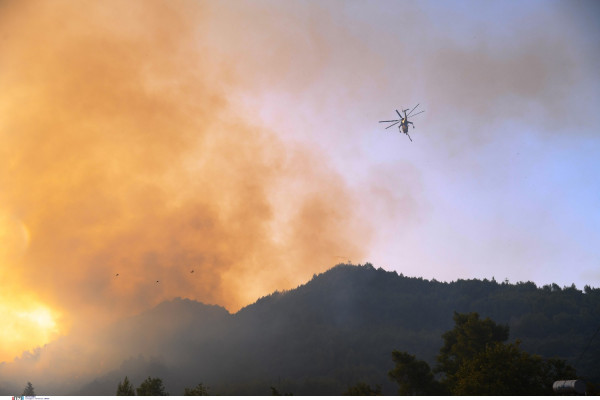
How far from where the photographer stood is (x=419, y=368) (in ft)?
297

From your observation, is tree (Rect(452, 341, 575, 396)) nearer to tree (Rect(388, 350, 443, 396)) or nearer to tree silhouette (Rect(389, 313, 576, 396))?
tree silhouette (Rect(389, 313, 576, 396))

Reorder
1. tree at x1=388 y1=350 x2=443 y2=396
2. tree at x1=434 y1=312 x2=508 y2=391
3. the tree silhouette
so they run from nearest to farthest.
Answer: the tree silhouette → tree at x1=388 y1=350 x2=443 y2=396 → tree at x1=434 y1=312 x2=508 y2=391

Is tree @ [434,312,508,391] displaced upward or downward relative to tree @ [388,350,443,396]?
upward

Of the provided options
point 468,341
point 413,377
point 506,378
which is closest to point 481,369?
point 506,378

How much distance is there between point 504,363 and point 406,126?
34344 mm

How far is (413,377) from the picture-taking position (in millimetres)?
89812

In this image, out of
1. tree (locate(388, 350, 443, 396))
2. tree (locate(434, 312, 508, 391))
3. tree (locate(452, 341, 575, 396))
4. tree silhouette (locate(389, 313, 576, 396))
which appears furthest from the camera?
tree (locate(434, 312, 508, 391))

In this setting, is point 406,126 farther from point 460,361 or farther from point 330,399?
point 460,361

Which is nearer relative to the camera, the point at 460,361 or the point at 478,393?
the point at 478,393

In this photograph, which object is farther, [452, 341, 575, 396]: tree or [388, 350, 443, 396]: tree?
[388, 350, 443, 396]: tree

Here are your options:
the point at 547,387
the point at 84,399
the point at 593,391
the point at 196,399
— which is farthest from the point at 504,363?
the point at 84,399

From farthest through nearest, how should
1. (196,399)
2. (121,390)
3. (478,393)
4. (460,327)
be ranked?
(121,390), (460,327), (478,393), (196,399)

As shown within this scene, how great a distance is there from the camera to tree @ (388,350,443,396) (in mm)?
88188

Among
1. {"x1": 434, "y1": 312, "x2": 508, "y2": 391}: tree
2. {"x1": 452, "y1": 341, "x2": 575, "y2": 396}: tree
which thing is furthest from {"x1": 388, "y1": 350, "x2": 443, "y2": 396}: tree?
{"x1": 452, "y1": 341, "x2": 575, "y2": 396}: tree
